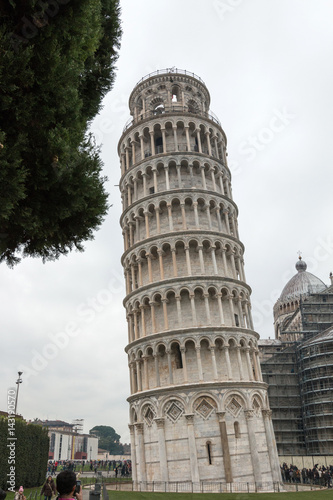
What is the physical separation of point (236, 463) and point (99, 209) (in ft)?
79.7

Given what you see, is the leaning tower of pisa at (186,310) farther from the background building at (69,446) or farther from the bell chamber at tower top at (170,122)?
the background building at (69,446)

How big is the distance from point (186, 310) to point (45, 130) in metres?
25.4

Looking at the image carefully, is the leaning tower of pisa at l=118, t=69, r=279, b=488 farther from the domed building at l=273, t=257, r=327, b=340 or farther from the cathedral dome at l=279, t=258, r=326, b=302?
the cathedral dome at l=279, t=258, r=326, b=302

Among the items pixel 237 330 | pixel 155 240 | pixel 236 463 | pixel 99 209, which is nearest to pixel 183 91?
pixel 155 240

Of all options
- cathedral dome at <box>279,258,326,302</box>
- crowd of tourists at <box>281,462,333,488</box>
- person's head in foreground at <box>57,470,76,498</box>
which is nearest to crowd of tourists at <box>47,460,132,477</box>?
crowd of tourists at <box>281,462,333,488</box>

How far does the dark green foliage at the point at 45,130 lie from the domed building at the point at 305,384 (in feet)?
135

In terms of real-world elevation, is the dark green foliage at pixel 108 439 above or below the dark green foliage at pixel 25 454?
above

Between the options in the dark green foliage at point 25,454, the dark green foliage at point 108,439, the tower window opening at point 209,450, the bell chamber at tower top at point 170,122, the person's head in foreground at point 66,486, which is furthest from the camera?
the dark green foliage at point 108,439

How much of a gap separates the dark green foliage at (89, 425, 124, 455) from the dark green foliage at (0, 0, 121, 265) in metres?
156

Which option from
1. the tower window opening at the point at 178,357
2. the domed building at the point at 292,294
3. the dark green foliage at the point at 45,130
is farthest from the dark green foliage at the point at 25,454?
the domed building at the point at 292,294

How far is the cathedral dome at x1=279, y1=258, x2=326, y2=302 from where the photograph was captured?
75.4 meters

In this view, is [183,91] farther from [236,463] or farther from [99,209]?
[99,209]

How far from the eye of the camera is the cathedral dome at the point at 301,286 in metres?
75.4

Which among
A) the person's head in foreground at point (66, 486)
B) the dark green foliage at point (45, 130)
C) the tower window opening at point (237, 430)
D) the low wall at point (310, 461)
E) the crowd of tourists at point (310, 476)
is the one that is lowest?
the crowd of tourists at point (310, 476)
